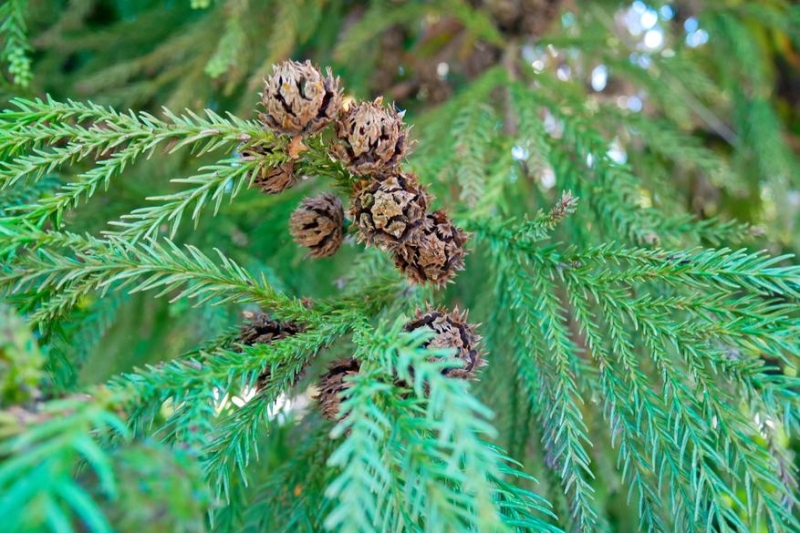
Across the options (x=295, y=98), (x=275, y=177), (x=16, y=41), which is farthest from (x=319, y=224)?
(x=16, y=41)

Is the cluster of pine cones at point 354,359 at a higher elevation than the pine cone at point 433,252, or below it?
below

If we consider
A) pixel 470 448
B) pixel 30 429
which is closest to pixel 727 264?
pixel 470 448

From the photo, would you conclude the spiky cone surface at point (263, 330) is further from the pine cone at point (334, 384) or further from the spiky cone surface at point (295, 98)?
the spiky cone surface at point (295, 98)

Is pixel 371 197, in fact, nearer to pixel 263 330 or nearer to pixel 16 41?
pixel 263 330

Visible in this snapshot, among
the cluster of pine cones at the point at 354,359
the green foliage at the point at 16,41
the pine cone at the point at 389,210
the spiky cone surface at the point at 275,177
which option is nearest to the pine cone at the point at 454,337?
the cluster of pine cones at the point at 354,359

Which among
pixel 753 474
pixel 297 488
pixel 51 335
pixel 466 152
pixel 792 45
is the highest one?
pixel 792 45

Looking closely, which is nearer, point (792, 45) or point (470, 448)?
point (470, 448)

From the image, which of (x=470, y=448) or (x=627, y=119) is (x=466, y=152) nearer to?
(x=627, y=119)

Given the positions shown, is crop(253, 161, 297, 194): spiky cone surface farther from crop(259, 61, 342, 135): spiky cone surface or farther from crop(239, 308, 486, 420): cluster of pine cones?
crop(239, 308, 486, 420): cluster of pine cones
